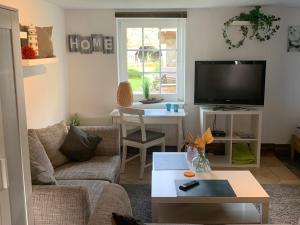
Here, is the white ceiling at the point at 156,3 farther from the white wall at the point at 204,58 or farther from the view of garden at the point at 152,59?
the view of garden at the point at 152,59

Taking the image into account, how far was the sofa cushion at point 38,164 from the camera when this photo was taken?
2.37m

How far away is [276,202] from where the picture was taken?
11.1 feet

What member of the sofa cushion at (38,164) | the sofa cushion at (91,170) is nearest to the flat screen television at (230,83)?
the sofa cushion at (91,170)

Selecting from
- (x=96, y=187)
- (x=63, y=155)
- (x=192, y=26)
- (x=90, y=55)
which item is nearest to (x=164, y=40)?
(x=192, y=26)

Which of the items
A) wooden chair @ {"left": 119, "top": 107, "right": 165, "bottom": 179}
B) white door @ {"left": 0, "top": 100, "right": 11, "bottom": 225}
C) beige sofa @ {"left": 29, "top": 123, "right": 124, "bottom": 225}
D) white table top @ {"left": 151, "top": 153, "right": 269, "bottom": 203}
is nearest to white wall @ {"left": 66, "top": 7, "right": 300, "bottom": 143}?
wooden chair @ {"left": 119, "top": 107, "right": 165, "bottom": 179}

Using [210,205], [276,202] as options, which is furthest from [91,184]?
[276,202]

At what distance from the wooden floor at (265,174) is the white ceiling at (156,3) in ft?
6.50

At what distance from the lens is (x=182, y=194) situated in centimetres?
266

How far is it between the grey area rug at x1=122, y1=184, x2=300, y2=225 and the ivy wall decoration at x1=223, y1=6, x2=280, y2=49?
1925 millimetres

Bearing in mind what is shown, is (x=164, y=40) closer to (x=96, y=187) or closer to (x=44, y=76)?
(x=44, y=76)

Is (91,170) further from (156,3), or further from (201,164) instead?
(156,3)

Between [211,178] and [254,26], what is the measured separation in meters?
2.37

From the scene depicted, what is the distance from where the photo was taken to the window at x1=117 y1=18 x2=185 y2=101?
4.76 meters

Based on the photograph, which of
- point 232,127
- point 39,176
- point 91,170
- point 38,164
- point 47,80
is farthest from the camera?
point 232,127
